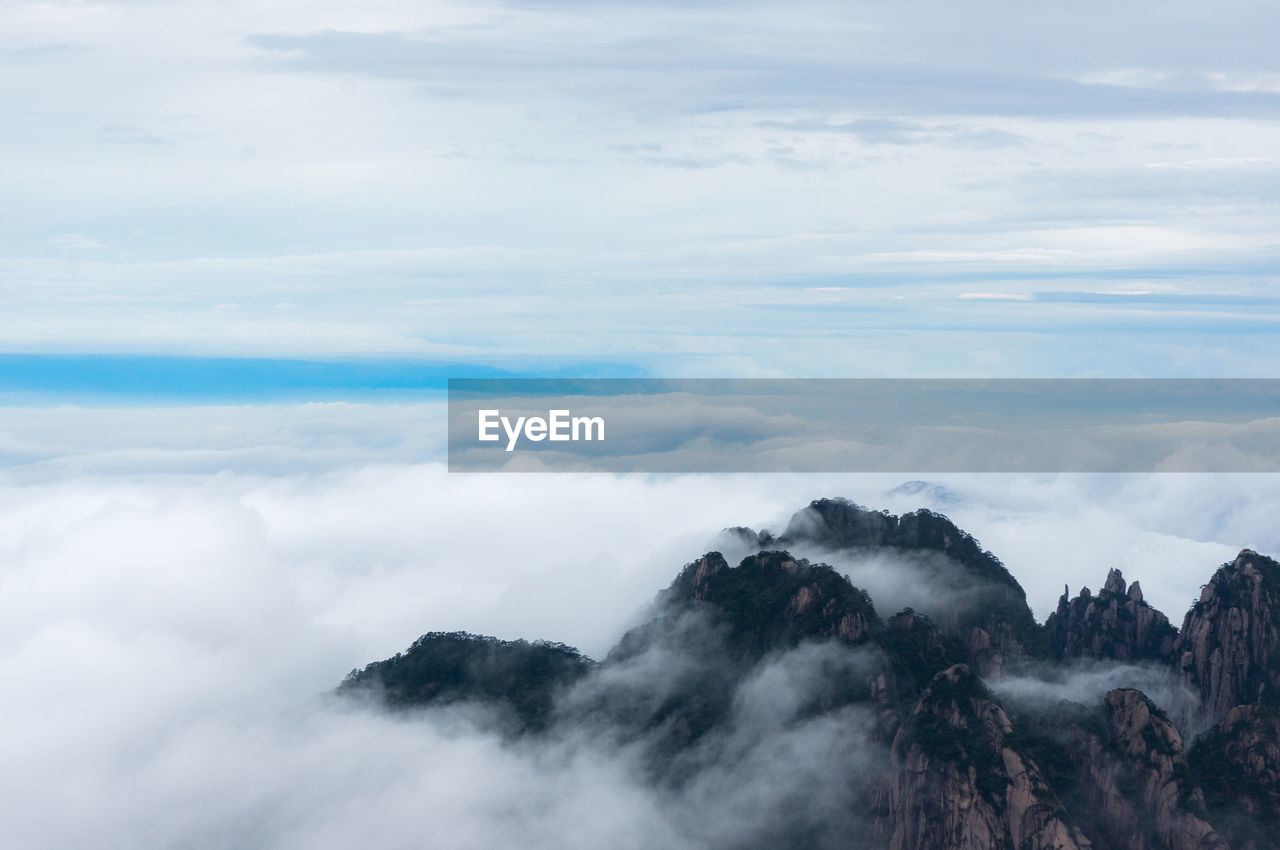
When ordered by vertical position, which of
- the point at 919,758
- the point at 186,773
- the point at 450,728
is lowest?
the point at 186,773

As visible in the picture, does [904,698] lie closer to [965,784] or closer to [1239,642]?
[965,784]

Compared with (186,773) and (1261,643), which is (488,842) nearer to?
(186,773)

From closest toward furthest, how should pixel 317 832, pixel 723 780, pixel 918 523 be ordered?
1. pixel 723 780
2. pixel 317 832
3. pixel 918 523

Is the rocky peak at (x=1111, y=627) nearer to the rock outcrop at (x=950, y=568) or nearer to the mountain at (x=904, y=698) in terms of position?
the mountain at (x=904, y=698)

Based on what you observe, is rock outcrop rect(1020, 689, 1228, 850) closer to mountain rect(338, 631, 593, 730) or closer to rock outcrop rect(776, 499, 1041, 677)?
rock outcrop rect(776, 499, 1041, 677)

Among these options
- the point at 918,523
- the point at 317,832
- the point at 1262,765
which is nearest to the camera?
the point at 1262,765

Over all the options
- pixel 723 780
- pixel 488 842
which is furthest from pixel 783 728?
pixel 488 842

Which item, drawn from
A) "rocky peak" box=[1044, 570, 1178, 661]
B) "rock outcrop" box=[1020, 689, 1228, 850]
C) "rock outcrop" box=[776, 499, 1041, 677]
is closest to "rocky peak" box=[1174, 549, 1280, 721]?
"rocky peak" box=[1044, 570, 1178, 661]

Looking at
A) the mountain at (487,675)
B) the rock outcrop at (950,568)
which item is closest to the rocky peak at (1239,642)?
the rock outcrop at (950,568)
